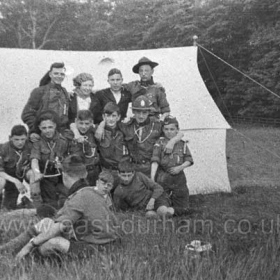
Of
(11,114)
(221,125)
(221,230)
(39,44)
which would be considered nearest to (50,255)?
(221,230)

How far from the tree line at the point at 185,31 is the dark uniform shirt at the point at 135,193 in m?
5.36

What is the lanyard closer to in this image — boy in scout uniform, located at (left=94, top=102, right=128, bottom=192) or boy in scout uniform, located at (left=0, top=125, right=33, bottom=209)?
boy in scout uniform, located at (left=94, top=102, right=128, bottom=192)

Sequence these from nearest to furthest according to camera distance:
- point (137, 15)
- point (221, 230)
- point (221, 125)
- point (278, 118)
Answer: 1. point (221, 230)
2. point (221, 125)
3. point (278, 118)
4. point (137, 15)

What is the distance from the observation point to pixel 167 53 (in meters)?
7.16

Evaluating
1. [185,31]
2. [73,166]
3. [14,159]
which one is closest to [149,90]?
[14,159]

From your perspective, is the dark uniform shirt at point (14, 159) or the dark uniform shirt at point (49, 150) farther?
the dark uniform shirt at point (14, 159)

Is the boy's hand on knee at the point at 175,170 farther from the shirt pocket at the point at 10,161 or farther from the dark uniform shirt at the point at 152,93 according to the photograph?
the shirt pocket at the point at 10,161

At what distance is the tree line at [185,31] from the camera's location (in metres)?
16.2

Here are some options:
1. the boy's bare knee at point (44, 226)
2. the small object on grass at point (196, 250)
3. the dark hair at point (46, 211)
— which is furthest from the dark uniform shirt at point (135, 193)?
the boy's bare knee at point (44, 226)

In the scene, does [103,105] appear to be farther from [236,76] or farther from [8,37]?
[8,37]

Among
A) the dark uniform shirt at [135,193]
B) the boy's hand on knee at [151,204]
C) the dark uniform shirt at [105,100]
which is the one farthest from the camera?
the dark uniform shirt at [105,100]

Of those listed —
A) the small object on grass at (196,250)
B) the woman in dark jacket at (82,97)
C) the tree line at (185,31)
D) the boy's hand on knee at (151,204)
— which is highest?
the tree line at (185,31)

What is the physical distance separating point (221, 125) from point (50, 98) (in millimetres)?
2559

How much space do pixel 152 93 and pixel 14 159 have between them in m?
1.63
